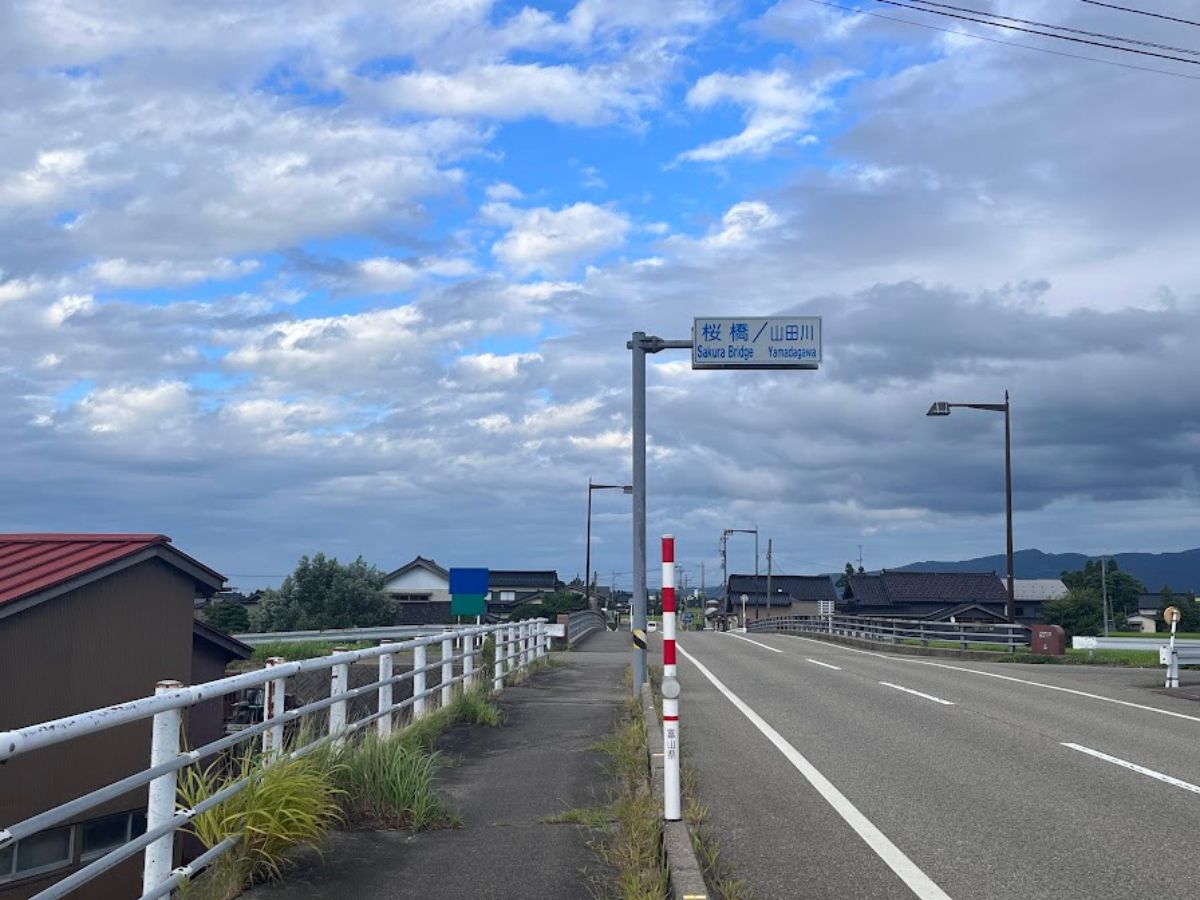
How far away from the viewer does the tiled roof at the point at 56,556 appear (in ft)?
50.6

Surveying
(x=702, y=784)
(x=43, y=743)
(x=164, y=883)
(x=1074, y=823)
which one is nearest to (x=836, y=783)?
(x=702, y=784)

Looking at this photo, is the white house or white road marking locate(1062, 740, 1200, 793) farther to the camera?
the white house

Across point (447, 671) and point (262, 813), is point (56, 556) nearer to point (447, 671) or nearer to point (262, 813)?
point (447, 671)

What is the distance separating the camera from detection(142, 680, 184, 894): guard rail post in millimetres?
4844

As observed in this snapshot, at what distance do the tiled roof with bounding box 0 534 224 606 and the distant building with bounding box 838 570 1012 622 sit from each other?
78.3 meters

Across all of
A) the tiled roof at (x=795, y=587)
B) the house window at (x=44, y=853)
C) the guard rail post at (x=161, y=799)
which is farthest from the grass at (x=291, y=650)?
the tiled roof at (x=795, y=587)

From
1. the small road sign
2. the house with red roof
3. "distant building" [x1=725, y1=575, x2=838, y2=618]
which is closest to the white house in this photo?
"distant building" [x1=725, y1=575, x2=838, y2=618]

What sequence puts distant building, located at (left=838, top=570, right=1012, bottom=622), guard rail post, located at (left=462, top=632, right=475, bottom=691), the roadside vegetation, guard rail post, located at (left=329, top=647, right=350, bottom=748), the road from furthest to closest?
distant building, located at (left=838, top=570, right=1012, bottom=622), guard rail post, located at (left=462, top=632, right=475, bottom=691), guard rail post, located at (left=329, top=647, right=350, bottom=748), the road, the roadside vegetation

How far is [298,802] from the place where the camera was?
241 inches

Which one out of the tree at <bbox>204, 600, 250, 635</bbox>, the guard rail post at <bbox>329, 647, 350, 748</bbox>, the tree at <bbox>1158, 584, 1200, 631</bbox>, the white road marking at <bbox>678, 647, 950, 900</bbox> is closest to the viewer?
the white road marking at <bbox>678, 647, 950, 900</bbox>

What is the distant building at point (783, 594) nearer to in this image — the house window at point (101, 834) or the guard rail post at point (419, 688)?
the house window at point (101, 834)

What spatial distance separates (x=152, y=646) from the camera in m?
18.1

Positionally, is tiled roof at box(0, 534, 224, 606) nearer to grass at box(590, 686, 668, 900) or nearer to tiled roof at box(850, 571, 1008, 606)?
grass at box(590, 686, 668, 900)

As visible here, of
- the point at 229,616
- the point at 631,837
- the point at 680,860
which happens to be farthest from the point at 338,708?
the point at 229,616
